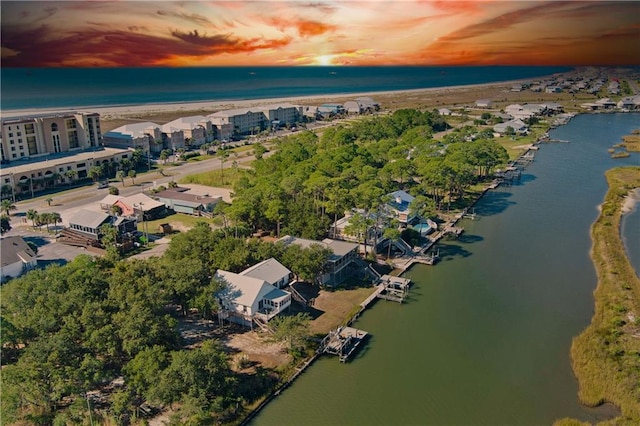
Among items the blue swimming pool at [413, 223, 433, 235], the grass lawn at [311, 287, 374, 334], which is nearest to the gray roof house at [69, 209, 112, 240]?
the grass lawn at [311, 287, 374, 334]

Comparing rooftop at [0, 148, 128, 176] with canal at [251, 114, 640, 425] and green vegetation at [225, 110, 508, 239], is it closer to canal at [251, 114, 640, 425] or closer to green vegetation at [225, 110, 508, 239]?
green vegetation at [225, 110, 508, 239]

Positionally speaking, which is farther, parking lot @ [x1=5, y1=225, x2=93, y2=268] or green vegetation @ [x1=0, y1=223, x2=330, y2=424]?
parking lot @ [x1=5, y1=225, x2=93, y2=268]

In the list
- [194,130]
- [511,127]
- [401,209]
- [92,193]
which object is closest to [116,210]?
[92,193]

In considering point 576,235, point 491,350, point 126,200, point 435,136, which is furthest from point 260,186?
point 435,136

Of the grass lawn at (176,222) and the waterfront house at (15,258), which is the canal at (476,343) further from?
the waterfront house at (15,258)

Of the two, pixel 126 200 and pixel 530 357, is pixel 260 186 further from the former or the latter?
pixel 530 357

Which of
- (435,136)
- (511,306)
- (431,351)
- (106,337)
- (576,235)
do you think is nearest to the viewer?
(106,337)
